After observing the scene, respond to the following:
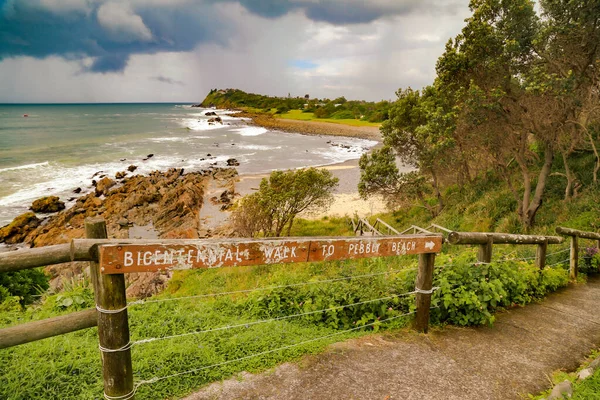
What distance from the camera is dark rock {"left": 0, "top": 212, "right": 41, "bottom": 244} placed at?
21266 mm

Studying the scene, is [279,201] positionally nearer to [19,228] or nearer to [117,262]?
[19,228]

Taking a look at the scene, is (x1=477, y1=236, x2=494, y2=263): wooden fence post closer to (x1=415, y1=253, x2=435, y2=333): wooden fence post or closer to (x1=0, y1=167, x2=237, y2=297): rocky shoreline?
(x1=415, y1=253, x2=435, y2=333): wooden fence post

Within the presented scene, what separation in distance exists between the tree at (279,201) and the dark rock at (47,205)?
1463cm

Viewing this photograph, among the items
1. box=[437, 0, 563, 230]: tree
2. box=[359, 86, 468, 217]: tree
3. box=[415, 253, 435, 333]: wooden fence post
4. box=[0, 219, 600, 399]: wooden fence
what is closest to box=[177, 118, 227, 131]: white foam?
box=[359, 86, 468, 217]: tree

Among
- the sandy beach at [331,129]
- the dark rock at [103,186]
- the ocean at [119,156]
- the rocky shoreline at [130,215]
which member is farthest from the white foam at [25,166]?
the sandy beach at [331,129]

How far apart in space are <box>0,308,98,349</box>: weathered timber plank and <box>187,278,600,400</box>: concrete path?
111cm

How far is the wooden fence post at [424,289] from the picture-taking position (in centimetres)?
415

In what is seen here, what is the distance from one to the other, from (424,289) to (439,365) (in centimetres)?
80

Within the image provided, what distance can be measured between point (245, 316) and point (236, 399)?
5.26 feet

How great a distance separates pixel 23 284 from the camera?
6.74m

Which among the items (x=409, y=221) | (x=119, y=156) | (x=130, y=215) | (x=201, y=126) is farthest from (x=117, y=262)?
(x=201, y=126)

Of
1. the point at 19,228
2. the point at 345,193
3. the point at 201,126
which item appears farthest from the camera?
the point at 201,126

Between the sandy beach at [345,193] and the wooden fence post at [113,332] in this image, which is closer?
the wooden fence post at [113,332]

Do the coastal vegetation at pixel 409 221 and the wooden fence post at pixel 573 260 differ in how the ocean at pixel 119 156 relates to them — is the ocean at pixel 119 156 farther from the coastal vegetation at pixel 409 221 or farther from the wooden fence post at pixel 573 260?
the wooden fence post at pixel 573 260
